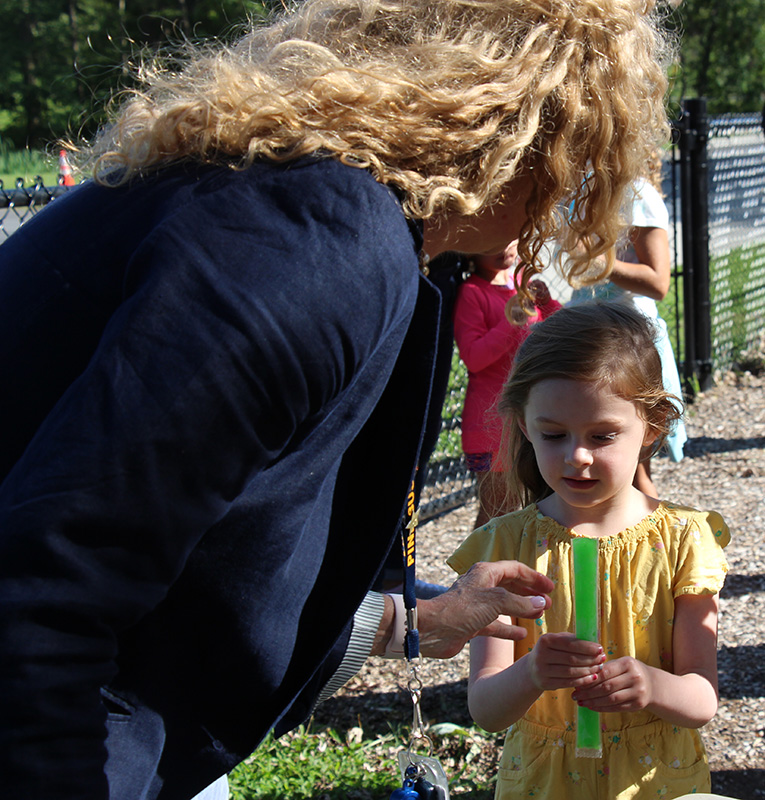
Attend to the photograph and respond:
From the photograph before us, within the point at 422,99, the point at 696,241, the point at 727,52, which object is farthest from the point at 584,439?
the point at 727,52

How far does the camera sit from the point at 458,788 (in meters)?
2.67

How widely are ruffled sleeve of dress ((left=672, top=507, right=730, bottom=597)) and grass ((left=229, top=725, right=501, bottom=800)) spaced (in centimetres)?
117

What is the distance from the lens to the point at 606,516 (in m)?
1.92

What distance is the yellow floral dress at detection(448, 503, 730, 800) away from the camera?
1.78 m

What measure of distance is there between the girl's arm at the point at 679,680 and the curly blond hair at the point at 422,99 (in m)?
0.84

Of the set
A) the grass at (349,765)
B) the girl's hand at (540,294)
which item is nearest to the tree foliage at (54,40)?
the girl's hand at (540,294)

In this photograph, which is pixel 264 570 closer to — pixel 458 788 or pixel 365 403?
pixel 365 403

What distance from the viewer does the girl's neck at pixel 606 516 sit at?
1906 mm

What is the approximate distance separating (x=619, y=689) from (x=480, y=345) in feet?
6.79

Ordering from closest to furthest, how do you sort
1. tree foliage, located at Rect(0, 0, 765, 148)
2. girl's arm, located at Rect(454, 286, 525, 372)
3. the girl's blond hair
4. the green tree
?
1. the girl's blond hair
2. girl's arm, located at Rect(454, 286, 525, 372)
3. tree foliage, located at Rect(0, 0, 765, 148)
4. the green tree

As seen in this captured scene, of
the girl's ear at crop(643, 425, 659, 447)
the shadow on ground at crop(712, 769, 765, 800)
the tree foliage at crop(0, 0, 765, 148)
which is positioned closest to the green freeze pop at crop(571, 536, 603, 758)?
the girl's ear at crop(643, 425, 659, 447)

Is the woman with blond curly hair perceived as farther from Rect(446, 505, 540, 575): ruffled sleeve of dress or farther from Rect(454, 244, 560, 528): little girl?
Rect(454, 244, 560, 528): little girl

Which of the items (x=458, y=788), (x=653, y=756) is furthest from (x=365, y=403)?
(x=458, y=788)

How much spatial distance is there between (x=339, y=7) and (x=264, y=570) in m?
0.81
